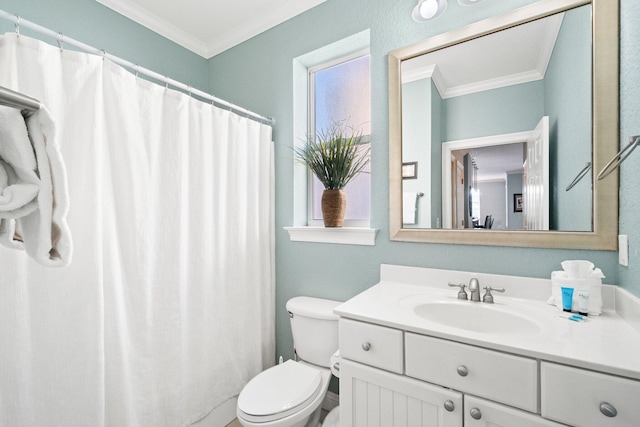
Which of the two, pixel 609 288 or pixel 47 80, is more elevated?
pixel 47 80

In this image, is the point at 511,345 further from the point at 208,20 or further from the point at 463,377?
the point at 208,20

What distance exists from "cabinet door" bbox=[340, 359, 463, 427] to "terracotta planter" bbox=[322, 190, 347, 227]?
31.3 inches

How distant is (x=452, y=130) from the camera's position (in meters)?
1.47

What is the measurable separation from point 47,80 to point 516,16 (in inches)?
74.9

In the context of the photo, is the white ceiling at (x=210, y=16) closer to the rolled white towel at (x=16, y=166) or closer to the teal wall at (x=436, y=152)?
the teal wall at (x=436, y=152)

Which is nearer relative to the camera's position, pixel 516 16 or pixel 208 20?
pixel 516 16

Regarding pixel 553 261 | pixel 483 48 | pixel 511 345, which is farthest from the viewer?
pixel 483 48

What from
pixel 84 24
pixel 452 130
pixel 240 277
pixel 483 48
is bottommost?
pixel 240 277

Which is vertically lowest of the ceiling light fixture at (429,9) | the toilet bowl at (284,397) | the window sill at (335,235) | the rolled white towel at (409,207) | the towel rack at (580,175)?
the toilet bowl at (284,397)

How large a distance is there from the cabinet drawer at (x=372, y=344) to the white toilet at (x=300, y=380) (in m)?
0.39

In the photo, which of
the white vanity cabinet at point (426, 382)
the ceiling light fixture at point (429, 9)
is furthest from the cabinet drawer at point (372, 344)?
the ceiling light fixture at point (429, 9)

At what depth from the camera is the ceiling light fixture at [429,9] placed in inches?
51.6

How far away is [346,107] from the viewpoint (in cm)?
198

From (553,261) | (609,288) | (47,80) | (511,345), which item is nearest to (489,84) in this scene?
(553,261)
